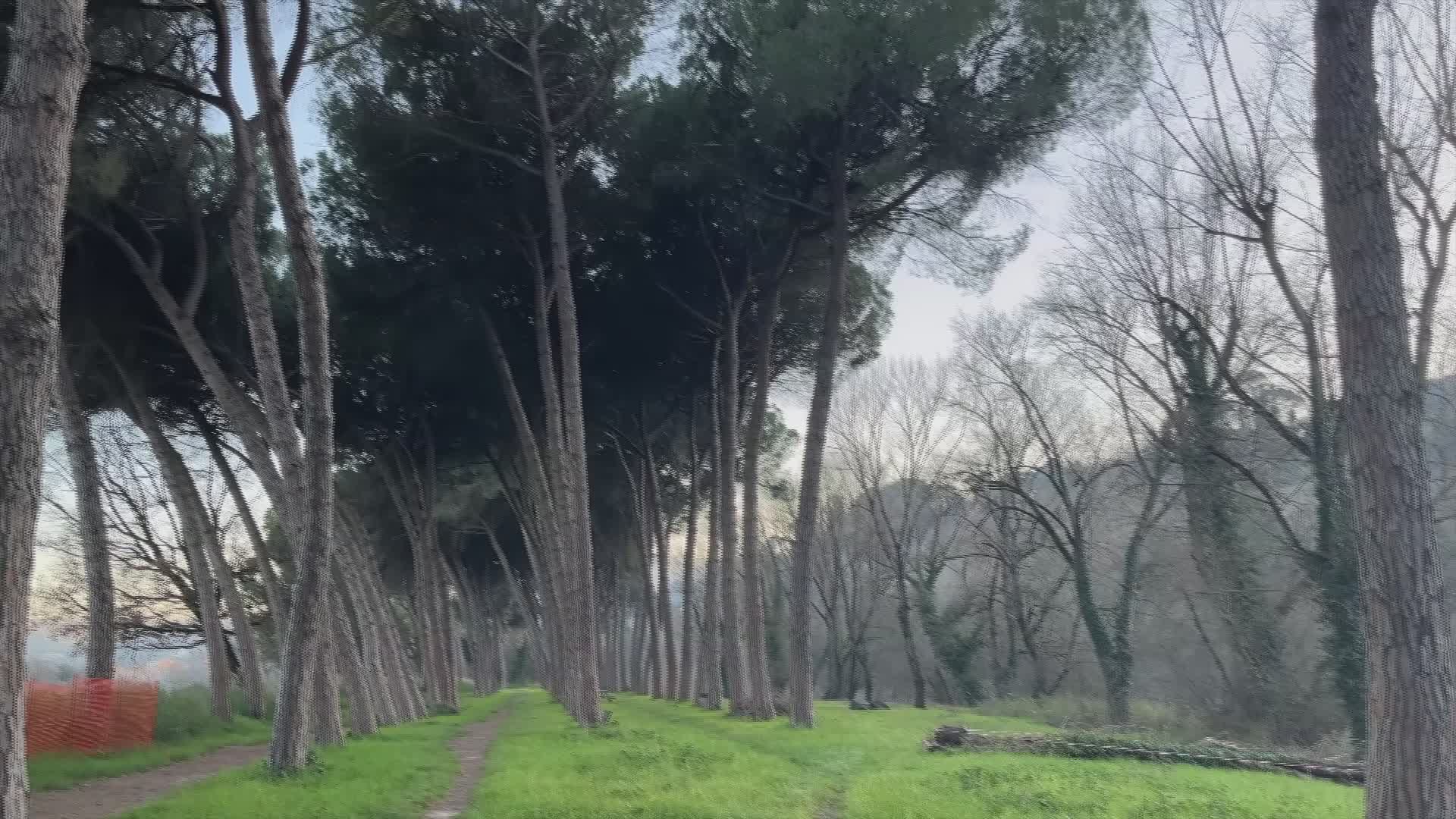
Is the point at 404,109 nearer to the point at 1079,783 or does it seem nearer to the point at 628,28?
the point at 628,28

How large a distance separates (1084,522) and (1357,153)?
2408cm

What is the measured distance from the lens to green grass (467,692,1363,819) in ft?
28.4

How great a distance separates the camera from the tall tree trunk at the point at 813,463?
18.0 metres

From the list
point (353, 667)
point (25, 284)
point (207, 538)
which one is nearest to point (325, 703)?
point (353, 667)

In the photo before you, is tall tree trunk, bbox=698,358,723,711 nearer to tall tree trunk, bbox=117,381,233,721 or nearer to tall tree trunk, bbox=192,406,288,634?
tall tree trunk, bbox=192,406,288,634

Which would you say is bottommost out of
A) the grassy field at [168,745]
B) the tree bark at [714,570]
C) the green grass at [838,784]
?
the grassy field at [168,745]

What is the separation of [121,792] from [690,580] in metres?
18.3

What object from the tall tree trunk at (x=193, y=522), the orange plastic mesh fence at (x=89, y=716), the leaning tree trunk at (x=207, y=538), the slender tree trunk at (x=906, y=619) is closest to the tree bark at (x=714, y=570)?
the leaning tree trunk at (x=207, y=538)

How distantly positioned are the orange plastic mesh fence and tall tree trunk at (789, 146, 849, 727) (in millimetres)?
11326

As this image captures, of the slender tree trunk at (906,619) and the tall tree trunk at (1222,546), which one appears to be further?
the slender tree trunk at (906,619)

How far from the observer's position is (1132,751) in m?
15.0

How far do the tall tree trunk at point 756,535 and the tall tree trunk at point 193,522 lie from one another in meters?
10.7

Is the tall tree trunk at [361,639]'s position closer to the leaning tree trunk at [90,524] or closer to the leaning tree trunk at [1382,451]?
the leaning tree trunk at [90,524]

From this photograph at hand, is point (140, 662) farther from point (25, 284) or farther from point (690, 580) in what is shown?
point (25, 284)
